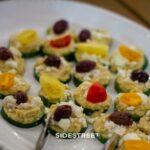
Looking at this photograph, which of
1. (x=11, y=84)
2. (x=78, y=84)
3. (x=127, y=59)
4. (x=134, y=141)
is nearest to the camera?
(x=134, y=141)

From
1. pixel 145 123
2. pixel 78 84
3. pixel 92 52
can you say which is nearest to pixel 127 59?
pixel 92 52

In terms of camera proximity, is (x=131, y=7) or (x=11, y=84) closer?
(x=11, y=84)

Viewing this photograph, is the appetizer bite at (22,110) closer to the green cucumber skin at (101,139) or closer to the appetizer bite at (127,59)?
the green cucumber skin at (101,139)

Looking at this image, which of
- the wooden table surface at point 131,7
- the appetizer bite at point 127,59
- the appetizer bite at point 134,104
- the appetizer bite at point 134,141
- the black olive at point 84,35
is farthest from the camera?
the wooden table surface at point 131,7

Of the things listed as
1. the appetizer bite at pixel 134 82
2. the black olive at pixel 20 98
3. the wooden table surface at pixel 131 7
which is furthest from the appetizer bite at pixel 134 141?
the wooden table surface at pixel 131 7

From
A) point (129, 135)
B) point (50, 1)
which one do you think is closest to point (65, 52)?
point (50, 1)

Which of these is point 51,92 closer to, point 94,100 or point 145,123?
point 94,100

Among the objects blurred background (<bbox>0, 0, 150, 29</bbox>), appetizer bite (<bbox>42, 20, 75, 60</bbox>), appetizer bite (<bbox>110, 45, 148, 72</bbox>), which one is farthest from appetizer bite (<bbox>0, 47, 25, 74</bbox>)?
blurred background (<bbox>0, 0, 150, 29</bbox>)
